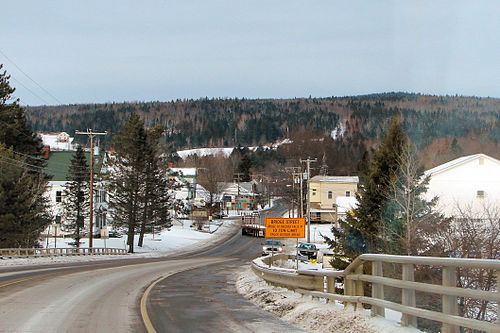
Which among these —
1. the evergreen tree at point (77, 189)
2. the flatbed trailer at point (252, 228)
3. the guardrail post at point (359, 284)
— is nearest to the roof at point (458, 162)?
the guardrail post at point (359, 284)

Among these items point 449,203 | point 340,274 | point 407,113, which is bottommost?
point 340,274

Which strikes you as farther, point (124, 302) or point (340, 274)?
point (124, 302)

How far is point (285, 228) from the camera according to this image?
1878 centimetres

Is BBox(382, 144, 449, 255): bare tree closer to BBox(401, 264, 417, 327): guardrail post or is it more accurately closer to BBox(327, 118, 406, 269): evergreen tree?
BBox(327, 118, 406, 269): evergreen tree

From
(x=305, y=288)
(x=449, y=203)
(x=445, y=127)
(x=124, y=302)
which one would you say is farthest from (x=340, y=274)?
(x=449, y=203)

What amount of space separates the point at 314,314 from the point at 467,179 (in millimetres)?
38277

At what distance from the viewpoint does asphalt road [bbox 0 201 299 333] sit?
34.6 ft

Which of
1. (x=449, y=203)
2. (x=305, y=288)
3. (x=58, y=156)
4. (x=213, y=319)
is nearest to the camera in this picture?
(x=213, y=319)

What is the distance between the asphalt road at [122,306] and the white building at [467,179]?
27858mm

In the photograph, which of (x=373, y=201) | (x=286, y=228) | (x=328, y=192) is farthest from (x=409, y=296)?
(x=328, y=192)

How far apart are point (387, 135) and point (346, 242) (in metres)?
6.53

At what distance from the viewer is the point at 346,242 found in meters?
31.0

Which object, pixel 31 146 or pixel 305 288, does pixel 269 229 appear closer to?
pixel 305 288

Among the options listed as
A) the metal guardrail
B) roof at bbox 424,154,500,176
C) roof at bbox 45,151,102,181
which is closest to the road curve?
the metal guardrail
